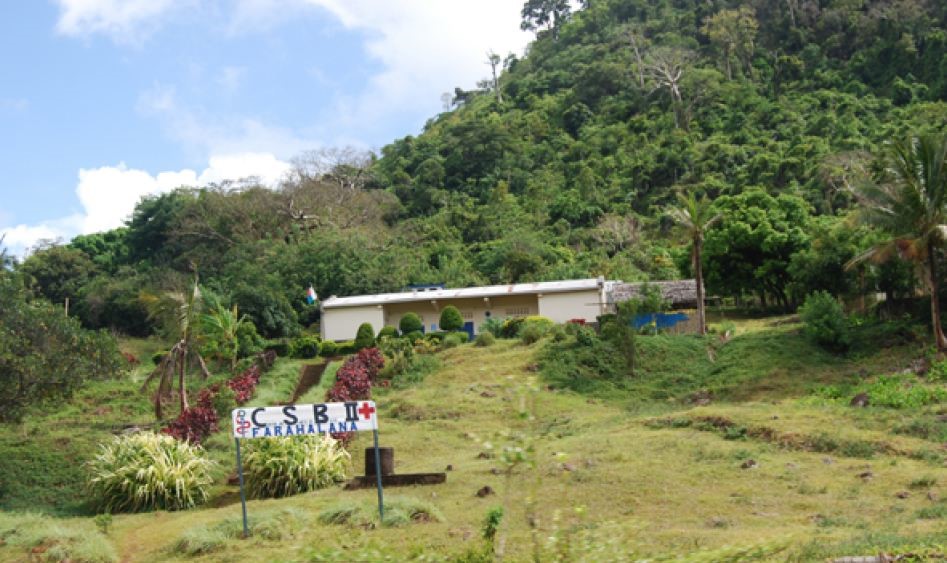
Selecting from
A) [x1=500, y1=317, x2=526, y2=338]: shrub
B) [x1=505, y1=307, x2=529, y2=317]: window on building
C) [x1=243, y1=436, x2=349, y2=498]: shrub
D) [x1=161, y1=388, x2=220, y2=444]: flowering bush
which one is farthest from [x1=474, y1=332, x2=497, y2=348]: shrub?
[x1=243, y1=436, x2=349, y2=498]: shrub

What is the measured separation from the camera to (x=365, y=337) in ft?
102

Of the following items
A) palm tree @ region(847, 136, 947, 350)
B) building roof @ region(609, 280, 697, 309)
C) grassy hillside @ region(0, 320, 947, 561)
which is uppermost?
palm tree @ region(847, 136, 947, 350)

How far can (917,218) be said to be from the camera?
19859mm

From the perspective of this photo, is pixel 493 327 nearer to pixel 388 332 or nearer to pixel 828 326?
pixel 388 332

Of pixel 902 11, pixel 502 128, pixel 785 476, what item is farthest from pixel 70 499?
pixel 902 11

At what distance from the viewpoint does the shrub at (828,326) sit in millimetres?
21922

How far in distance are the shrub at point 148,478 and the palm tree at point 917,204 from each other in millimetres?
16192

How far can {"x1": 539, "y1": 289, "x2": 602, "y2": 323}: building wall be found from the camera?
31.7 m

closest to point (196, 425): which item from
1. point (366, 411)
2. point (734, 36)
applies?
point (366, 411)

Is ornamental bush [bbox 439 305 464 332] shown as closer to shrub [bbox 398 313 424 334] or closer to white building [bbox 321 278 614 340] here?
shrub [bbox 398 313 424 334]

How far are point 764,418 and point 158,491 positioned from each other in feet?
33.0

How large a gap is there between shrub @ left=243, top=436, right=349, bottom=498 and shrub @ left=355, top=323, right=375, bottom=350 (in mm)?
16939

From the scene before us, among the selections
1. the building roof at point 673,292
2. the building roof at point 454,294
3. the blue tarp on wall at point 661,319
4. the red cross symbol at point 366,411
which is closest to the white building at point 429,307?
the building roof at point 454,294

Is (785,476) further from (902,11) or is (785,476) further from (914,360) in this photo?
(902,11)
